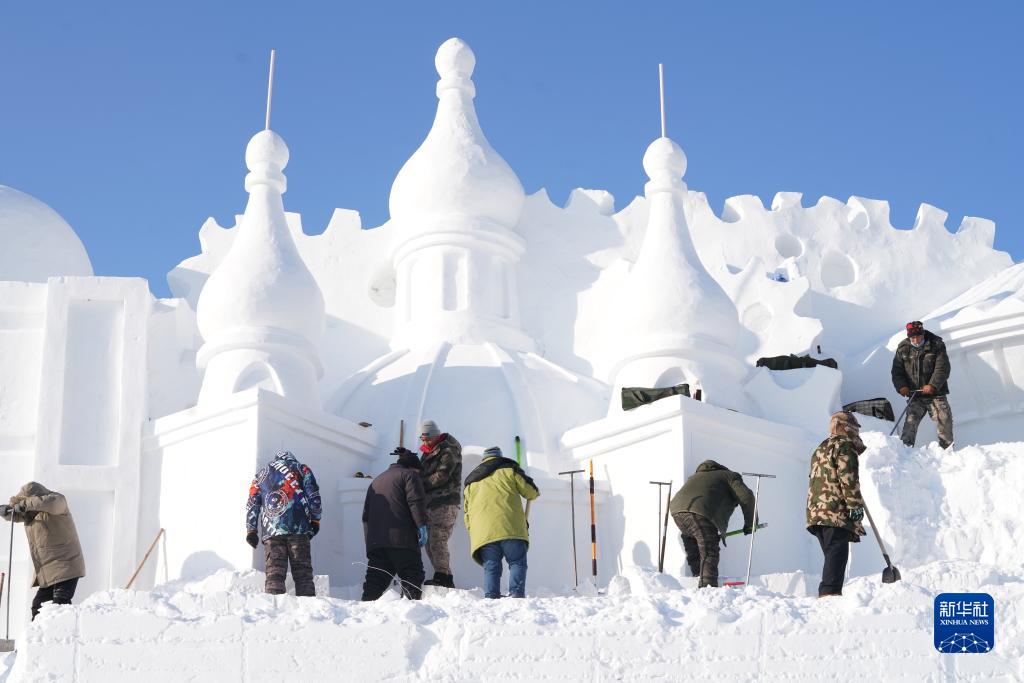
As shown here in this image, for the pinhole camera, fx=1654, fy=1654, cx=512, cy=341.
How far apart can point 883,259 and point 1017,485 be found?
755cm

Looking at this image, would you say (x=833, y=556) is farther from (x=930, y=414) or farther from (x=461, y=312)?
(x=461, y=312)

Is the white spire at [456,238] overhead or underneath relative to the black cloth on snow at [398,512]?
overhead

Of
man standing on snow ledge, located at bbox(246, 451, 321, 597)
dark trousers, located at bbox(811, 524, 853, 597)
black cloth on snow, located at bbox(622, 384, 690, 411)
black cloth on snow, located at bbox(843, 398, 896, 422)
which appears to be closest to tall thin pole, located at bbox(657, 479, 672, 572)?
black cloth on snow, located at bbox(622, 384, 690, 411)

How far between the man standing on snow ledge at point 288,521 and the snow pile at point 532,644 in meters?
2.26

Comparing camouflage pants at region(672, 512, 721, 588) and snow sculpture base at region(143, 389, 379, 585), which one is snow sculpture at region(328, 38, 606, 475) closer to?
snow sculpture base at region(143, 389, 379, 585)

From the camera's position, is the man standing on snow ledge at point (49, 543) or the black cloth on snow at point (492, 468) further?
the black cloth on snow at point (492, 468)

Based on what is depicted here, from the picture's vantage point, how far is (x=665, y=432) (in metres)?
16.2

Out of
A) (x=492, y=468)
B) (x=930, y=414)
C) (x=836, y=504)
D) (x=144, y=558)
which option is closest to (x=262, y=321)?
(x=144, y=558)

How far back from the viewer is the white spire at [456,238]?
19.7 metres

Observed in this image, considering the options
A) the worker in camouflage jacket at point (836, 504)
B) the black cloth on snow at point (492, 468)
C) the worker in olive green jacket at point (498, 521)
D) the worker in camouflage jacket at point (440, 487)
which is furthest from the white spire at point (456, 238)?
the worker in camouflage jacket at point (836, 504)

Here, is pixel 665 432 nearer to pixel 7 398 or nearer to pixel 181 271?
pixel 7 398

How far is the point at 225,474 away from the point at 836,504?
20.4ft

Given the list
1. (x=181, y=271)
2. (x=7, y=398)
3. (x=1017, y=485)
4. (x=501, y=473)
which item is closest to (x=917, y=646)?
(x=501, y=473)

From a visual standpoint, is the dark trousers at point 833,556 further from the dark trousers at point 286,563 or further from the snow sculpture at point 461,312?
the snow sculpture at point 461,312
